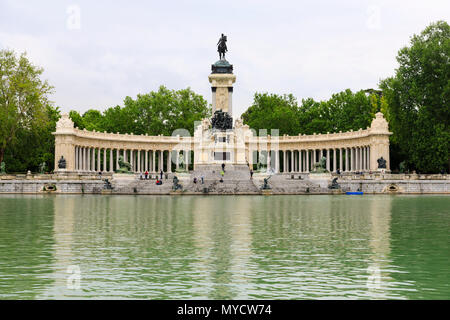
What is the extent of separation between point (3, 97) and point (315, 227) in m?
62.8

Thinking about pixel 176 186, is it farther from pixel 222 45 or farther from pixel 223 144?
pixel 222 45

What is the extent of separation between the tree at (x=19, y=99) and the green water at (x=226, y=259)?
177 ft

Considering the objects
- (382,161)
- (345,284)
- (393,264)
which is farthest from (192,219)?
(382,161)

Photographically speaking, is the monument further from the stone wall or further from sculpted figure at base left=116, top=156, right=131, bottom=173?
the stone wall

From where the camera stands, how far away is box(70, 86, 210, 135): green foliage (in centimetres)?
10344

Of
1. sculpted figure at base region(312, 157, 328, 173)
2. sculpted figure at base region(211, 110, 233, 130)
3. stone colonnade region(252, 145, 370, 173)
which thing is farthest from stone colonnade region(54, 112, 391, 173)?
sculpted figure at base region(312, 157, 328, 173)

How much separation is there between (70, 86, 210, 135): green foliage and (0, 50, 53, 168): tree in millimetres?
27480

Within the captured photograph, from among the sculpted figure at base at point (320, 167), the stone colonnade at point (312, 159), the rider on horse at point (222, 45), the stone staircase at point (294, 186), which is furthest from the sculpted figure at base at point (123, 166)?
the rider on horse at point (222, 45)

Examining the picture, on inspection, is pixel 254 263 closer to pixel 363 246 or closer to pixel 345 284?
pixel 345 284

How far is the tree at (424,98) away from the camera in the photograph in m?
67.1

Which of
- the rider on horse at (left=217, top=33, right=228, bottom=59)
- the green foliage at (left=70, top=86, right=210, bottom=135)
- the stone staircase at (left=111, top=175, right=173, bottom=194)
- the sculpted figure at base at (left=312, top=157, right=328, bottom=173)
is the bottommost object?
the stone staircase at (left=111, top=175, right=173, bottom=194)

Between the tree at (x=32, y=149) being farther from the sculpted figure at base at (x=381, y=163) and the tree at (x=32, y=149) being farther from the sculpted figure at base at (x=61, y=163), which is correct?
the sculpted figure at base at (x=381, y=163)

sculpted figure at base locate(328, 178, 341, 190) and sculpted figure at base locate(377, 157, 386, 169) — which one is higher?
sculpted figure at base locate(377, 157, 386, 169)

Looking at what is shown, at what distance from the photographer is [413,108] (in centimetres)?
7200
